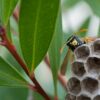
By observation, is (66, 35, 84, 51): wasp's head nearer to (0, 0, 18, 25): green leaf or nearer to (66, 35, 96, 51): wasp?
(66, 35, 96, 51): wasp

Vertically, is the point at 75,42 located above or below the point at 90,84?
above

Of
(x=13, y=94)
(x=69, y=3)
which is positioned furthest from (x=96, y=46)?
(x=69, y=3)

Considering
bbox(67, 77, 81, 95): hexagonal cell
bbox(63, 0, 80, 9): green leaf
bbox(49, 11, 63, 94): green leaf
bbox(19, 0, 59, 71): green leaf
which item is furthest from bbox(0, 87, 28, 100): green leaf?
bbox(63, 0, 80, 9): green leaf

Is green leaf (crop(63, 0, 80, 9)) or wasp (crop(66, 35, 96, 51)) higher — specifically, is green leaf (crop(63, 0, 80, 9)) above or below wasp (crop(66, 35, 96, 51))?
above

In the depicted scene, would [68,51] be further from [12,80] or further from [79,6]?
[79,6]

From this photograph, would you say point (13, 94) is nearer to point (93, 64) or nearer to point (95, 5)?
point (95, 5)

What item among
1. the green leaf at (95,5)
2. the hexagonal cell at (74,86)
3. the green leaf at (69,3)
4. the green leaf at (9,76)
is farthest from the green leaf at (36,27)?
the green leaf at (69,3)

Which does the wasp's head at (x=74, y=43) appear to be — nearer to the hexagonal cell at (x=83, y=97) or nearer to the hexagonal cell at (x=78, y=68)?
→ the hexagonal cell at (x=78, y=68)
